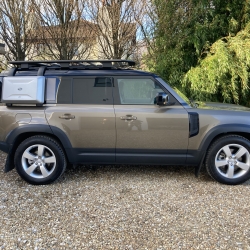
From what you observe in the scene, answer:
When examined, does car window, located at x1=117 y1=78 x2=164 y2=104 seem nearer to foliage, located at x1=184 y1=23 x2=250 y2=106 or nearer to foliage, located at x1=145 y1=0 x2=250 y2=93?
foliage, located at x1=184 y1=23 x2=250 y2=106

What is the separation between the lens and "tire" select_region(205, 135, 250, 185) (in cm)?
352

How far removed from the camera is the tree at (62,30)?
8.38 m

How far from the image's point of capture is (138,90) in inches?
145

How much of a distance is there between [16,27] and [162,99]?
777 centimetres

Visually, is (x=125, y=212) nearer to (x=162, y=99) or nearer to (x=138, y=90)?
(x=162, y=99)

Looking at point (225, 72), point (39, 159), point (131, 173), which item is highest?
point (225, 72)

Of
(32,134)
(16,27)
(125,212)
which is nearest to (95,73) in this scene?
(32,134)

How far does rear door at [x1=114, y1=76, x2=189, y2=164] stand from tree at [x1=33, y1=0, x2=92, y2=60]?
592 cm

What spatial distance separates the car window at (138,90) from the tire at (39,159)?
1298mm

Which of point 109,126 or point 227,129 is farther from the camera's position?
point 109,126

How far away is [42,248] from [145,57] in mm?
6515

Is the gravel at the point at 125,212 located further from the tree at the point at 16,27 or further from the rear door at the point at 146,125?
the tree at the point at 16,27

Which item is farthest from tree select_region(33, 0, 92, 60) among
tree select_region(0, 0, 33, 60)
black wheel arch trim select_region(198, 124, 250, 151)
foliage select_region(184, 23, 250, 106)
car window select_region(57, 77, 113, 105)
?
black wheel arch trim select_region(198, 124, 250, 151)

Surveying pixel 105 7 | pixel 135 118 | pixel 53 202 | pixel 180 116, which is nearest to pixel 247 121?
pixel 180 116
